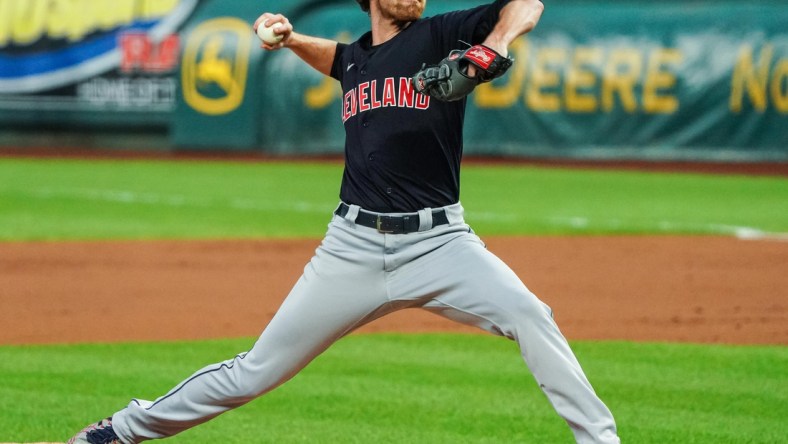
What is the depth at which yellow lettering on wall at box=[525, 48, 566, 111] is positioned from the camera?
881 inches

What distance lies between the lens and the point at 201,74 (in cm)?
2434

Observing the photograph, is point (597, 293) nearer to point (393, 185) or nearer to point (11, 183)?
point (393, 185)

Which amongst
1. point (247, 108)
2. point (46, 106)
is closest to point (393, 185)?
point (247, 108)

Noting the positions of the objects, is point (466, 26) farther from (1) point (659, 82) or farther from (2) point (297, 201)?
(1) point (659, 82)

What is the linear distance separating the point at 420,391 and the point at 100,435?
6.95 feet

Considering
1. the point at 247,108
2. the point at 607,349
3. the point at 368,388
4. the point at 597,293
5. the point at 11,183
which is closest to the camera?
the point at 368,388

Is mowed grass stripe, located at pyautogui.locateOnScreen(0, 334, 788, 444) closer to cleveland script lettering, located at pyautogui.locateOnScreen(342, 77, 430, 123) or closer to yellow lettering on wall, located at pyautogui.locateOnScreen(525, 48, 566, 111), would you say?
cleveland script lettering, located at pyautogui.locateOnScreen(342, 77, 430, 123)

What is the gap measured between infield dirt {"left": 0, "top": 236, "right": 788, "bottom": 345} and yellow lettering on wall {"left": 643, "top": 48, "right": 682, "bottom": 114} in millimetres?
9405

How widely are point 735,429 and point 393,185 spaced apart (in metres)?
2.13

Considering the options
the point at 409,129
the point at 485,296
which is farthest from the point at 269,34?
the point at 485,296

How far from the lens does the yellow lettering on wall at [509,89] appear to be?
22562 mm

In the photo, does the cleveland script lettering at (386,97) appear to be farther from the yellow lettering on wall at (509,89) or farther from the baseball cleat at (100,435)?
the yellow lettering on wall at (509,89)

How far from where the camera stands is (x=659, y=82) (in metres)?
21.9

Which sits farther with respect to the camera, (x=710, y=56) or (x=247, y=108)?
(x=247, y=108)
